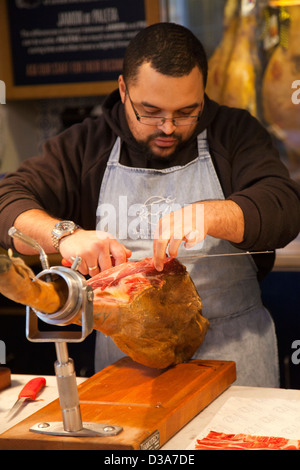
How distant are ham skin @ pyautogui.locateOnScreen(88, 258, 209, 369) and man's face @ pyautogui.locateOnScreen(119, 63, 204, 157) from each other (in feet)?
1.51

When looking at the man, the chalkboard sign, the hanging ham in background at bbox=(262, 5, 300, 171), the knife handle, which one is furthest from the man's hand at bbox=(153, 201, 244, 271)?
the chalkboard sign

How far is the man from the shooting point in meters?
2.04

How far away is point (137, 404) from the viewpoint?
1608 millimetres

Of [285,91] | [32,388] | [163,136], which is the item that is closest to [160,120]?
[163,136]

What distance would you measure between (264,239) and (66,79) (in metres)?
2.21

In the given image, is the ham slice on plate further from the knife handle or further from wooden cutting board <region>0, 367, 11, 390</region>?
wooden cutting board <region>0, 367, 11, 390</region>

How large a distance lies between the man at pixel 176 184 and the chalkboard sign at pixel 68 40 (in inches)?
54.5

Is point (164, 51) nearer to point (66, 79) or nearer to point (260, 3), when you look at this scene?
point (260, 3)

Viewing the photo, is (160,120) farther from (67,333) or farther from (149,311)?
(67,333)

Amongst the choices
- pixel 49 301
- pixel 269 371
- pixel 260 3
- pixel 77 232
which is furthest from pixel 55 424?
pixel 260 3

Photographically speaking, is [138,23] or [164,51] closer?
[164,51]

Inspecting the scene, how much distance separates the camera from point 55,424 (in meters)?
1.52

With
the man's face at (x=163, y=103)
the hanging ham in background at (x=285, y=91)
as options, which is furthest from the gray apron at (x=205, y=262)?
the hanging ham in background at (x=285, y=91)

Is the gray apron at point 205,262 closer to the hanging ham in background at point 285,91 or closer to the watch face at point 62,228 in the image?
the watch face at point 62,228
